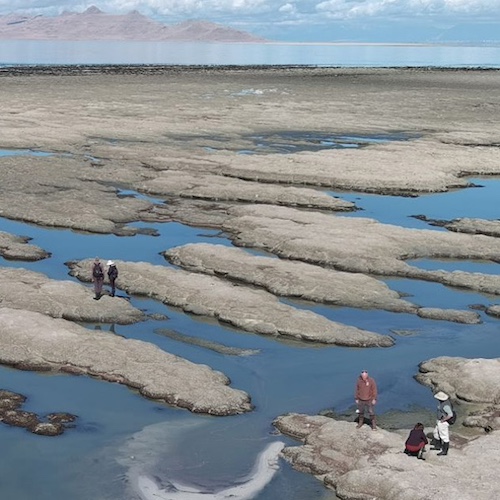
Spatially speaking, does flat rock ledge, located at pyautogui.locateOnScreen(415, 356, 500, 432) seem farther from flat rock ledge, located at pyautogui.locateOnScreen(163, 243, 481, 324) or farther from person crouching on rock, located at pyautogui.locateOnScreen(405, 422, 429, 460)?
flat rock ledge, located at pyautogui.locateOnScreen(163, 243, 481, 324)

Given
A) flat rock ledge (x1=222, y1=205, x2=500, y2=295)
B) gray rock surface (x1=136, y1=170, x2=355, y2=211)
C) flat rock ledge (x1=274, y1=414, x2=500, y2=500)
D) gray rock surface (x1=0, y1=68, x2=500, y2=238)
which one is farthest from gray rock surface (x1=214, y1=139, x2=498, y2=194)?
flat rock ledge (x1=274, y1=414, x2=500, y2=500)

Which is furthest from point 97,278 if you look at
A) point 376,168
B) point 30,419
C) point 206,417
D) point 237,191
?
point 376,168

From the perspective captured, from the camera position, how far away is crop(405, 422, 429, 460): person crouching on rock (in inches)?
979

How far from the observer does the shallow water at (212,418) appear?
24.6 meters

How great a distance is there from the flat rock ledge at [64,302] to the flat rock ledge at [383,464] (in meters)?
11.5

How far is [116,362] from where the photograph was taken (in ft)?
103

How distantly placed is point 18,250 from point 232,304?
14.1 metres

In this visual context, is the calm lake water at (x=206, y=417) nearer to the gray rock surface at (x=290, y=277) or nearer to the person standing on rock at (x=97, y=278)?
the gray rock surface at (x=290, y=277)

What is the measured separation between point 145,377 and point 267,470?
7.12m

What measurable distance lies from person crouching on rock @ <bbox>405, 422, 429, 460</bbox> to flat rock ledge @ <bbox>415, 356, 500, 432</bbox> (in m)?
3.75

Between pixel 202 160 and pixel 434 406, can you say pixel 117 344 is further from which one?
pixel 202 160

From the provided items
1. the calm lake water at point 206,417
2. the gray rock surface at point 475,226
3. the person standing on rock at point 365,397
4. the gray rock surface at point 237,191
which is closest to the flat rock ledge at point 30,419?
the calm lake water at point 206,417

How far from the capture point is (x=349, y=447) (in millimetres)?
25953

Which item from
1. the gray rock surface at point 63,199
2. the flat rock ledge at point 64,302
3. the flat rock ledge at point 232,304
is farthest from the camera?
the gray rock surface at point 63,199
